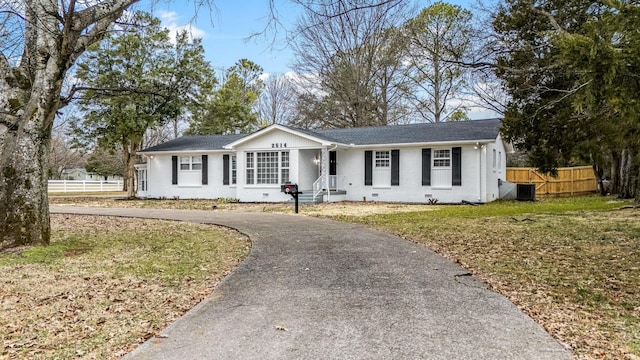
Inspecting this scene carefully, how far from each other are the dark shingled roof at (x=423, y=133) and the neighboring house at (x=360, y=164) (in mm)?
38

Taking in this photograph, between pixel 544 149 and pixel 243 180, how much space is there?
506 inches

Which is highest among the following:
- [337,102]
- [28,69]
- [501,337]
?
[337,102]

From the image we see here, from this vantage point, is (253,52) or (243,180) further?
(243,180)

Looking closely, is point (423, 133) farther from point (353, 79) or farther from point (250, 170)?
point (353, 79)

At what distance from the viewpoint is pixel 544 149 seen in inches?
554

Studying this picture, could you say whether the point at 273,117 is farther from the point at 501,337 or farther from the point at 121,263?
the point at 501,337

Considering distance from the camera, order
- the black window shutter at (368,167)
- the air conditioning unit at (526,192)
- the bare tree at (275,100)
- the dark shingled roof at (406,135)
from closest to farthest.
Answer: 1. the dark shingled roof at (406,135)
2. the air conditioning unit at (526,192)
3. the black window shutter at (368,167)
4. the bare tree at (275,100)

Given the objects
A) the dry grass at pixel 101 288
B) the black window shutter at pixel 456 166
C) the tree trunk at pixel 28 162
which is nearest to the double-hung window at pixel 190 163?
the black window shutter at pixel 456 166

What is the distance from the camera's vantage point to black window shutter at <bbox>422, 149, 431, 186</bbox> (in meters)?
18.2

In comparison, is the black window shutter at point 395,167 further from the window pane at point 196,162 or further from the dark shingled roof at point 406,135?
the window pane at point 196,162

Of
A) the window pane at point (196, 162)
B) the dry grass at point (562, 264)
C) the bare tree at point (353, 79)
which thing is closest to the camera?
the dry grass at point (562, 264)

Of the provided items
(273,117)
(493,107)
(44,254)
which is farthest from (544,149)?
(273,117)

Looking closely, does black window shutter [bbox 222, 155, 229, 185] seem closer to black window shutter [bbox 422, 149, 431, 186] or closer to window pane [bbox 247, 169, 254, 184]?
window pane [bbox 247, 169, 254, 184]

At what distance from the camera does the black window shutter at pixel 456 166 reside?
1755 centimetres
